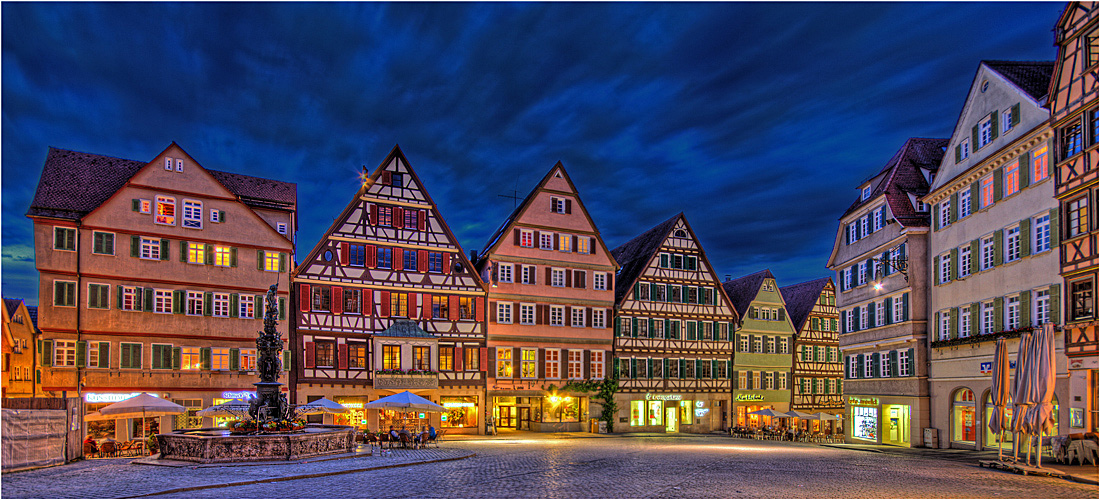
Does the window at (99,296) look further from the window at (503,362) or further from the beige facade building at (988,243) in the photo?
the beige facade building at (988,243)

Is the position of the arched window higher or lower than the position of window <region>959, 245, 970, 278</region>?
lower

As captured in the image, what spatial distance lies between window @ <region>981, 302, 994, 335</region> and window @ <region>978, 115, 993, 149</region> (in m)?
6.24

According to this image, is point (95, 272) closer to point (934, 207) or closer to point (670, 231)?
point (670, 231)

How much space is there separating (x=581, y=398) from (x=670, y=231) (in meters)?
11.5

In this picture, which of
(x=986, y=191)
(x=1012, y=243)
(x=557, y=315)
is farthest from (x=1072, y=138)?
(x=557, y=315)

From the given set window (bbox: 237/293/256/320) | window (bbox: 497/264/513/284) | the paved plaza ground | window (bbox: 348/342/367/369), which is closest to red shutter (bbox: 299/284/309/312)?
window (bbox: 237/293/256/320)

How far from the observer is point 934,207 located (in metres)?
34.4

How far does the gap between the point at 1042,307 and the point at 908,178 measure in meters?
12.6

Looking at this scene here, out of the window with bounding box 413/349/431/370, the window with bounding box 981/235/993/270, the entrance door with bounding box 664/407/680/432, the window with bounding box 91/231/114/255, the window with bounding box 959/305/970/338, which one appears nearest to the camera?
the window with bounding box 981/235/993/270

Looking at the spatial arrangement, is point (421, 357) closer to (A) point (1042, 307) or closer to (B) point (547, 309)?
(B) point (547, 309)

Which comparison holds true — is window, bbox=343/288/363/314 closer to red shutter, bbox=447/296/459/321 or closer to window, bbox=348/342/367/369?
window, bbox=348/342/367/369

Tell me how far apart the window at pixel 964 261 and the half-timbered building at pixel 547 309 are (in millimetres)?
19694

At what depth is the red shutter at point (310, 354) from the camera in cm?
3772

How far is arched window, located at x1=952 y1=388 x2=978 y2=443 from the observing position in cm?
3127
